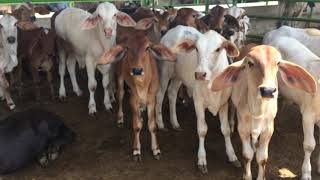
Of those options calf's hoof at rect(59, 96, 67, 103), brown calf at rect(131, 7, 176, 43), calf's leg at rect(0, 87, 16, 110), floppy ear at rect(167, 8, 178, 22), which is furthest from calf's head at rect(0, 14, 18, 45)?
floppy ear at rect(167, 8, 178, 22)

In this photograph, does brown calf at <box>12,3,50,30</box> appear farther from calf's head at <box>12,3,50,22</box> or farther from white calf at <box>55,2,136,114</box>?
white calf at <box>55,2,136,114</box>

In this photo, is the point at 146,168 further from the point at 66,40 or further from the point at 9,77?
the point at 9,77

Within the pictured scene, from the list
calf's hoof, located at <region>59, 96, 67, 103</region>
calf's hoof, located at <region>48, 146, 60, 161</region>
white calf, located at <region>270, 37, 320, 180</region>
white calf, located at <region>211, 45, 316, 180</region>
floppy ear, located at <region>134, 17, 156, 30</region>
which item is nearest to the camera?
white calf, located at <region>211, 45, 316, 180</region>

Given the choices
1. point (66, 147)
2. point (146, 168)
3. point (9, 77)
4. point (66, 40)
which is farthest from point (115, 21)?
point (9, 77)

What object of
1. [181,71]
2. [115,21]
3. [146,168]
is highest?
[115,21]

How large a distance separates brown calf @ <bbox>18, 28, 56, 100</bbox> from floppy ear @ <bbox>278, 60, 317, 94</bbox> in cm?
463

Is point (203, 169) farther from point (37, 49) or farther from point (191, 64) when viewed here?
point (37, 49)

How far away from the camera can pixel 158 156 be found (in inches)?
226

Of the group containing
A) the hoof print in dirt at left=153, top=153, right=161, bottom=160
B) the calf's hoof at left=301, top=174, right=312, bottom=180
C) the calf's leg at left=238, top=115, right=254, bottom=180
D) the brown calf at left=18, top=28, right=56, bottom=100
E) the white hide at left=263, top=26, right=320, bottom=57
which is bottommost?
the hoof print in dirt at left=153, top=153, right=161, bottom=160

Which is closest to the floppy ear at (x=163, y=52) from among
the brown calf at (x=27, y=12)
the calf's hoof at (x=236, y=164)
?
the calf's hoof at (x=236, y=164)

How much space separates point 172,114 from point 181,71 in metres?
0.90

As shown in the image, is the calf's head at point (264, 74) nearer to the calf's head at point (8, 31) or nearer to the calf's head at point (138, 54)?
the calf's head at point (138, 54)

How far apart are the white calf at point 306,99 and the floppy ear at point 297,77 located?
1.42 ft

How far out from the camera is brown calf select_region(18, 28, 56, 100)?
25.4 ft
